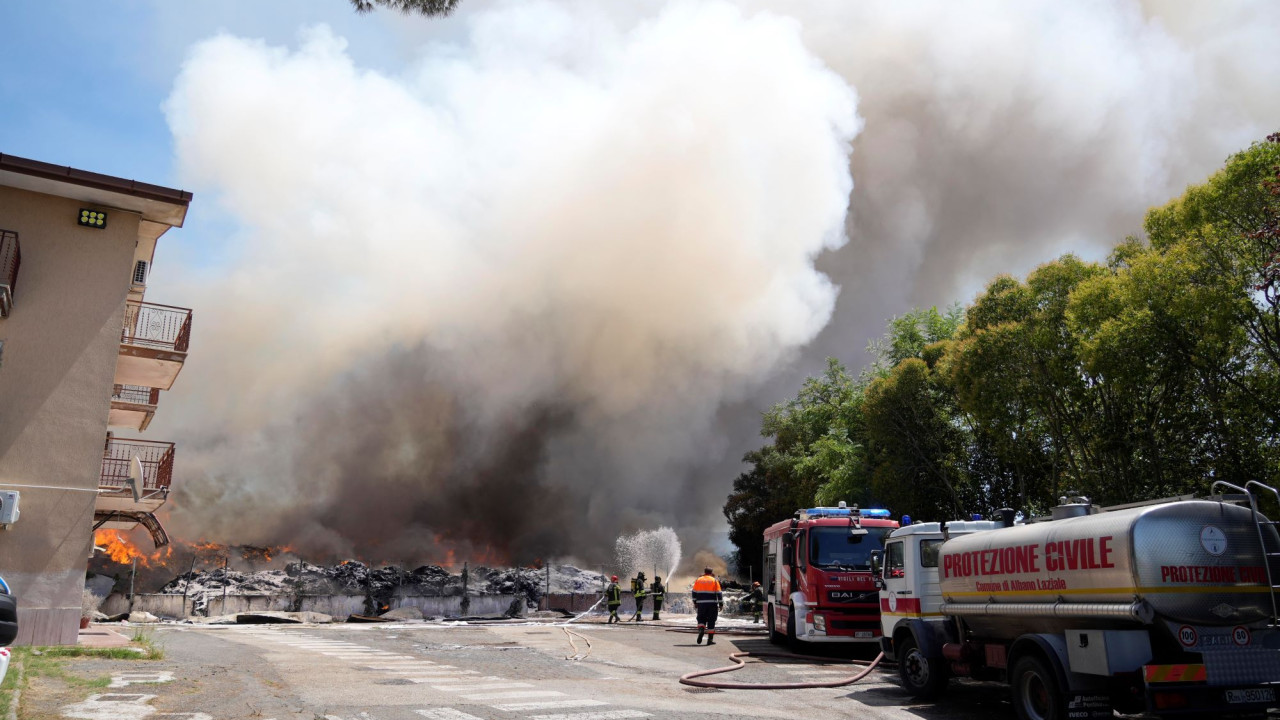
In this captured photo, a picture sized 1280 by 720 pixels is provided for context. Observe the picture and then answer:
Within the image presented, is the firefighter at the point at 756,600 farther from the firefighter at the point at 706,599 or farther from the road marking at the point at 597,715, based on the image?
the road marking at the point at 597,715

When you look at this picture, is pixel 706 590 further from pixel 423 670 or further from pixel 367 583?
pixel 367 583

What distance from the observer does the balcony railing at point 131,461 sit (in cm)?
1810

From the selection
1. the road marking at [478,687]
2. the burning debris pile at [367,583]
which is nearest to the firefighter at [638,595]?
the burning debris pile at [367,583]

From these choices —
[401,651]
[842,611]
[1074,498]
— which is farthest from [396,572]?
[1074,498]

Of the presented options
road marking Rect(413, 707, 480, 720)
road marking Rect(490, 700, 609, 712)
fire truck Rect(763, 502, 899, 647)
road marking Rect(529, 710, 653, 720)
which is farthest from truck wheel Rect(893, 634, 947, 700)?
road marking Rect(413, 707, 480, 720)

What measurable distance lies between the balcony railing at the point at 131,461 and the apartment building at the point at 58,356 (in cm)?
114

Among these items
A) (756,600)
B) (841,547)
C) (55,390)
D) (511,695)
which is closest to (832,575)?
(841,547)

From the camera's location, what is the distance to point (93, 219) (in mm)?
16078

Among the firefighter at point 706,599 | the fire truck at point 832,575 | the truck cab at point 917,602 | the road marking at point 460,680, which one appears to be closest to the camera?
the truck cab at point 917,602

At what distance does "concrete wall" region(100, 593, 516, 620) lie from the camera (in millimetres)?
26891

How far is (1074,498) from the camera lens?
29.3ft

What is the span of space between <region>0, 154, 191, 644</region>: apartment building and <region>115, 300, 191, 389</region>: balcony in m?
2.10

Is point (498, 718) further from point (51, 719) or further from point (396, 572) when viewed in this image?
point (396, 572)

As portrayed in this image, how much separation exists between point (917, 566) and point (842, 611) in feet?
14.0
